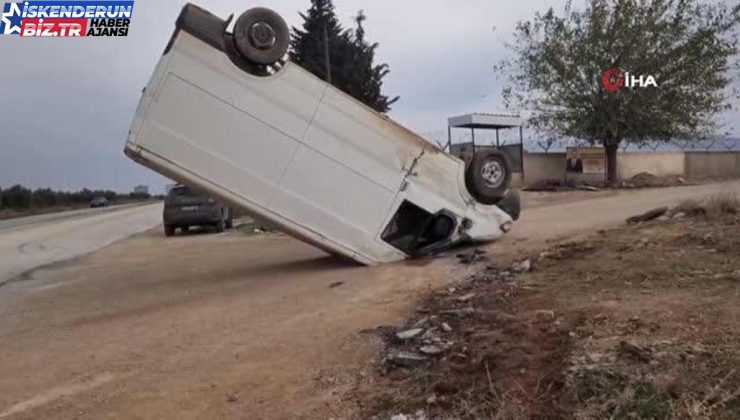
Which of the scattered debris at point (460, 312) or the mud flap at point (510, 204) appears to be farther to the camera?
the mud flap at point (510, 204)

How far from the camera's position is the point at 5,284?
535 inches

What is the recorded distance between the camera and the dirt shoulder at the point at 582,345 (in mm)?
3892

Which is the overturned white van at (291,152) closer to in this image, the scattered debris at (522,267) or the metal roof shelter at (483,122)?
the scattered debris at (522,267)

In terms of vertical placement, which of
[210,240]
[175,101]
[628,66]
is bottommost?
[210,240]

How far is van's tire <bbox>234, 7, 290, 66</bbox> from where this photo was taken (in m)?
9.63

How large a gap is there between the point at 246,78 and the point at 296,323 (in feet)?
13.0

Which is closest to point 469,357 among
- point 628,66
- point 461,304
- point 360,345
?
point 360,345

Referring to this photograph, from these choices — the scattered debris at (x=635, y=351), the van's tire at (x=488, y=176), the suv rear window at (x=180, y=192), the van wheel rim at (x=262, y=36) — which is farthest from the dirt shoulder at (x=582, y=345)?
the suv rear window at (x=180, y=192)

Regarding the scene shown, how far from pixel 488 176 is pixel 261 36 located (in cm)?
389

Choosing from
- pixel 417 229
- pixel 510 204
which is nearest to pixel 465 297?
pixel 417 229

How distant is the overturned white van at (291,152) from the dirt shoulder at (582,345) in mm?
2956

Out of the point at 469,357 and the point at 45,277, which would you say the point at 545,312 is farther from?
the point at 45,277

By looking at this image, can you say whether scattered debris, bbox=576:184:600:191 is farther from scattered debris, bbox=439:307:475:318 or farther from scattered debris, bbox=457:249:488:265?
scattered debris, bbox=439:307:475:318

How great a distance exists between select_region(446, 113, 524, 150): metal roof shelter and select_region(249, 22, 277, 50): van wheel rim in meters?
18.3
